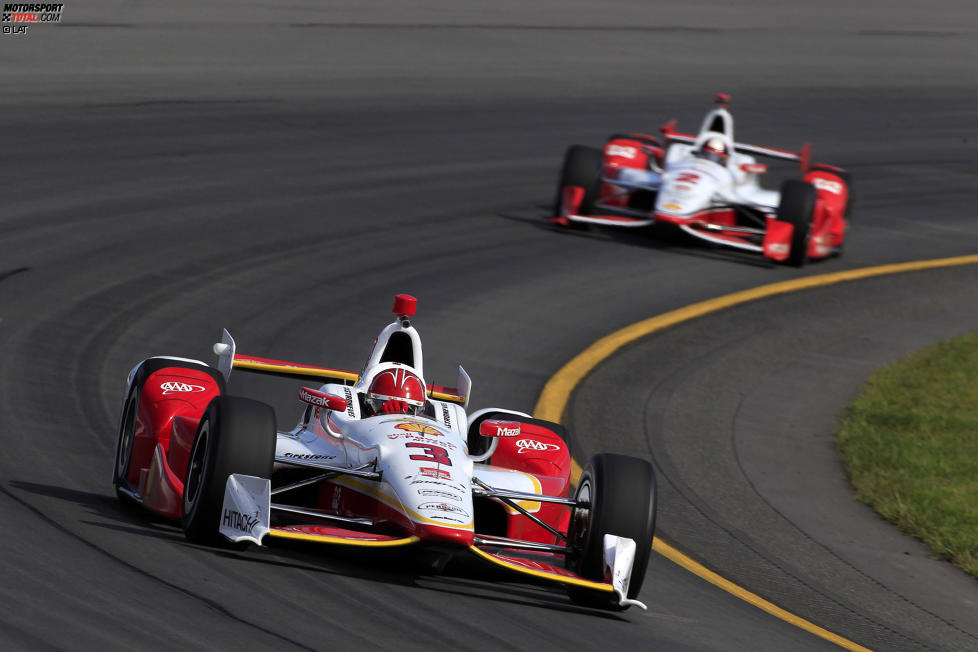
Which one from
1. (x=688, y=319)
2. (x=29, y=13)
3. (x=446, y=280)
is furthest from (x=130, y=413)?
(x=29, y=13)

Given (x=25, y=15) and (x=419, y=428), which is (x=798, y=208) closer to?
(x=419, y=428)

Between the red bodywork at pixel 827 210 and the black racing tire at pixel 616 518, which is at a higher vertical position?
the red bodywork at pixel 827 210

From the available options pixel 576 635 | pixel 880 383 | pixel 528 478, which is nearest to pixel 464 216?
pixel 880 383

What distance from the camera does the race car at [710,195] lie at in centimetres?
1805

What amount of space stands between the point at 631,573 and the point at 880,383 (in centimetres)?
662

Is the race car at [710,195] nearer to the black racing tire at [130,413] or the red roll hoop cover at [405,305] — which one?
the red roll hoop cover at [405,305]

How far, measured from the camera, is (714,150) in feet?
61.8

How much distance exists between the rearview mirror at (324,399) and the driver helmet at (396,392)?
238mm

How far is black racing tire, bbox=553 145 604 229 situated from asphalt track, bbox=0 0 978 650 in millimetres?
502

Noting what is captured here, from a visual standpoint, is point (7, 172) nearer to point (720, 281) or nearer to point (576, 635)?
point (720, 281)

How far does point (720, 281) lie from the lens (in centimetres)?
1742

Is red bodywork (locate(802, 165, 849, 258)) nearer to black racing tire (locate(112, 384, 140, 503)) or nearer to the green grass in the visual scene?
the green grass

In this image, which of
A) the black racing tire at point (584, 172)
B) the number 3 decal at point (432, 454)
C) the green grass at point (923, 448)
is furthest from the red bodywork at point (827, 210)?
the number 3 decal at point (432, 454)

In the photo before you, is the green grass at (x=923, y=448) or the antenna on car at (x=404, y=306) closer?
the antenna on car at (x=404, y=306)
